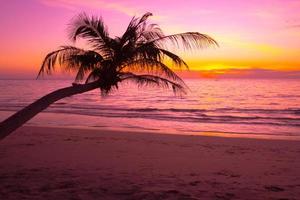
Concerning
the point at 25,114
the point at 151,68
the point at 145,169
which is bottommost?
the point at 145,169

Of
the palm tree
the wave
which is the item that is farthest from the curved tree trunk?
the wave

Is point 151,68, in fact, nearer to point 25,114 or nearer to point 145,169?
point 145,169

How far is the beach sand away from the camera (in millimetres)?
7133

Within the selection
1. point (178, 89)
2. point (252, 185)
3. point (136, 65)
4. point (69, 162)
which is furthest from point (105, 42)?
point (252, 185)

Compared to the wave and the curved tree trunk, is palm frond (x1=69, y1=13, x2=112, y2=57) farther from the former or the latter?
the wave

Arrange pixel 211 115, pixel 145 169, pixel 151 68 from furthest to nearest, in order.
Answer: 1. pixel 211 115
2. pixel 145 169
3. pixel 151 68

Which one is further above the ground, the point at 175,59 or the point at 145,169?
the point at 175,59

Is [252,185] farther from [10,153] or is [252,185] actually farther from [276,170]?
[10,153]

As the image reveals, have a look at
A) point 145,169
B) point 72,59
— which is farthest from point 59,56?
point 145,169

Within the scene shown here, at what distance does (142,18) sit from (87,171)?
3883 mm

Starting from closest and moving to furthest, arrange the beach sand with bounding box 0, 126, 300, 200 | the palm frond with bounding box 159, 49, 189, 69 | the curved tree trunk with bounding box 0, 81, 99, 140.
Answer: the curved tree trunk with bounding box 0, 81, 99, 140 < the beach sand with bounding box 0, 126, 300, 200 < the palm frond with bounding box 159, 49, 189, 69

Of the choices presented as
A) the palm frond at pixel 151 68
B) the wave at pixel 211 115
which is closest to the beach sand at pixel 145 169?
the palm frond at pixel 151 68

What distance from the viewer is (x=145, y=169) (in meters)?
9.34

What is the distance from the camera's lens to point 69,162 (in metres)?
10.0
